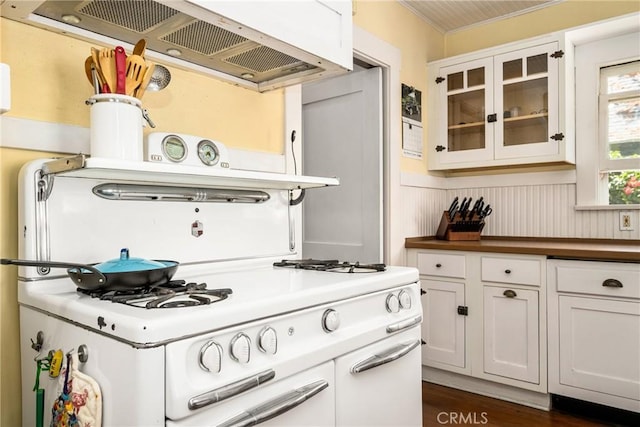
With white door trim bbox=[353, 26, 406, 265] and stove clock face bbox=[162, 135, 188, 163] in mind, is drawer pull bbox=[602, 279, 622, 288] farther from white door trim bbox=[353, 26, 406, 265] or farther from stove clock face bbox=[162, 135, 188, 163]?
stove clock face bbox=[162, 135, 188, 163]

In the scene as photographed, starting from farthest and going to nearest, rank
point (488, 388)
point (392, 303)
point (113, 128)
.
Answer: point (488, 388)
point (392, 303)
point (113, 128)

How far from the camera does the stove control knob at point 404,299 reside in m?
1.47

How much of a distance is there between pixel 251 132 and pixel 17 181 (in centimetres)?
87

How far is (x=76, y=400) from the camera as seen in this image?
89cm

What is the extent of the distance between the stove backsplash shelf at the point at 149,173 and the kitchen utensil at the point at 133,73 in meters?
0.23

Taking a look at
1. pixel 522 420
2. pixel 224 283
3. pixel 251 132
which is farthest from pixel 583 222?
pixel 224 283

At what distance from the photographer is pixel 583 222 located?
8.73 feet

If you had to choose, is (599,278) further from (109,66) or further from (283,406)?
(109,66)

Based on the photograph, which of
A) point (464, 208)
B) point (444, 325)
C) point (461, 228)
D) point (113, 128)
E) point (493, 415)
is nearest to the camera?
point (113, 128)

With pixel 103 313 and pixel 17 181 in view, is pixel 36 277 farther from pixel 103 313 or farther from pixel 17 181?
pixel 103 313

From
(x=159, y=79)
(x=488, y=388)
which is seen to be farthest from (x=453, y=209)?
(x=159, y=79)

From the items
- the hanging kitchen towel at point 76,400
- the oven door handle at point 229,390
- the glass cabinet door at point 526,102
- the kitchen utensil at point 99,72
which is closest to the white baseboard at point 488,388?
the glass cabinet door at point 526,102

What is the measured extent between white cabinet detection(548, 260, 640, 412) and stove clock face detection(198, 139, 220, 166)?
1.76 m

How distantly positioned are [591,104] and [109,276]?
2.79m
